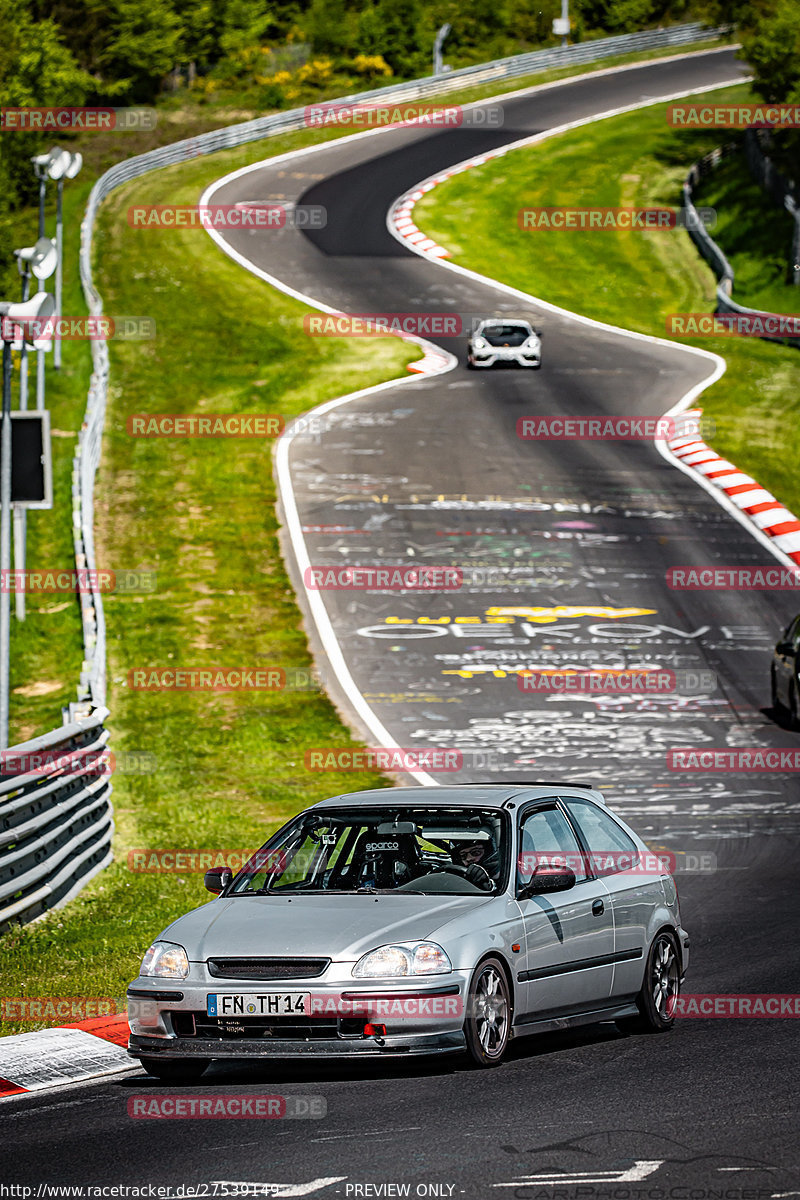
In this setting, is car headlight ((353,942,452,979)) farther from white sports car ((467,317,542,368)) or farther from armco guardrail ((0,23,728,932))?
→ white sports car ((467,317,542,368))

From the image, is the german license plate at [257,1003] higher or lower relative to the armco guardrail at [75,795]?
higher

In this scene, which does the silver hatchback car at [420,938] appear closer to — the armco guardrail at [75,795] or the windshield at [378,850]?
the windshield at [378,850]

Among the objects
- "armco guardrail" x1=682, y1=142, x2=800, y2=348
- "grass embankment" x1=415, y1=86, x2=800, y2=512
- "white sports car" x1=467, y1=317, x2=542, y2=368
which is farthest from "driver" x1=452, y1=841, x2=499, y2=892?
"armco guardrail" x1=682, y1=142, x2=800, y2=348

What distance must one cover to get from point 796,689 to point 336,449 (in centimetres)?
1598

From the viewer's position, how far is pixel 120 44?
84.1 m

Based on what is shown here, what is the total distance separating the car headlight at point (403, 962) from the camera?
8203 mm

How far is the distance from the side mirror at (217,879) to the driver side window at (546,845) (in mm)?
1577

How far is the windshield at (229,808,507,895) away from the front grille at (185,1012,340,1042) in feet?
3.39

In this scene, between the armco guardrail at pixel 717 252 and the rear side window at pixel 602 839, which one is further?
the armco guardrail at pixel 717 252

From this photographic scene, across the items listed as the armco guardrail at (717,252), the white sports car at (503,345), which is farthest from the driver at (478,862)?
the armco guardrail at (717,252)

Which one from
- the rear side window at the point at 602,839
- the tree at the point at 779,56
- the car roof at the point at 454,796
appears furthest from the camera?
the tree at the point at 779,56

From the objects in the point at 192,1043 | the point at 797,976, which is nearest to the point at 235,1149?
the point at 192,1043

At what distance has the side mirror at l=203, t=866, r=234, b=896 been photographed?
30.6 feet

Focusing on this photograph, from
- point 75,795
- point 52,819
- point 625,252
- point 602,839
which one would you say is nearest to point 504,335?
point 625,252
